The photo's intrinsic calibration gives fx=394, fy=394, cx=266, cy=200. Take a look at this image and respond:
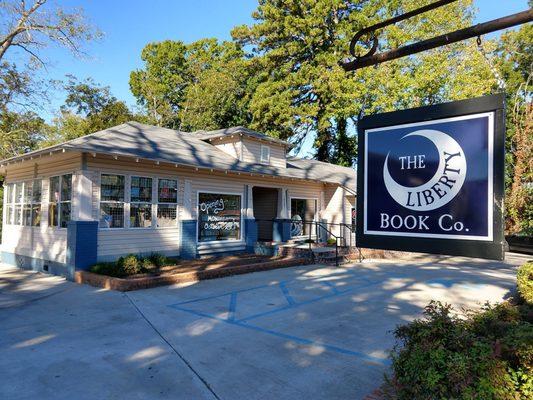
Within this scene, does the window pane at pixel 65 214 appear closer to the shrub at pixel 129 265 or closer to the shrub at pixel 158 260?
the shrub at pixel 129 265

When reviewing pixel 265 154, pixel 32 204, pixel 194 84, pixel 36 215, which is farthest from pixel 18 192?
pixel 194 84

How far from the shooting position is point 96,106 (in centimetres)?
3194

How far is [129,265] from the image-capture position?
34.6 feet

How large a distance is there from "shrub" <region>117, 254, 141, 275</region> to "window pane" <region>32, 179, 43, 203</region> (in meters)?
4.41

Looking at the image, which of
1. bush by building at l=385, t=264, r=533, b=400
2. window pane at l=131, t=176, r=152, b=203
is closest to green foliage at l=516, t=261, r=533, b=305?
bush by building at l=385, t=264, r=533, b=400

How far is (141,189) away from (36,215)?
157 inches

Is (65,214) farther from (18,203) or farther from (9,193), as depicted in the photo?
(9,193)

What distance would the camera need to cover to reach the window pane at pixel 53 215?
11969 mm

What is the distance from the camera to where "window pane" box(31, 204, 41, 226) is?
42.4ft

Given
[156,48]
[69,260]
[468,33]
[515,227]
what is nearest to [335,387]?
[468,33]

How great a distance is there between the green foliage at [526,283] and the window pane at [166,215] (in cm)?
975

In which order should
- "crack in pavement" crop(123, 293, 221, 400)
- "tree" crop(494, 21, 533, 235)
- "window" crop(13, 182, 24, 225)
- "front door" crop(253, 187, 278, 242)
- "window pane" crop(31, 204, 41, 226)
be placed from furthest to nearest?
"tree" crop(494, 21, 533, 235), "front door" crop(253, 187, 278, 242), "window" crop(13, 182, 24, 225), "window pane" crop(31, 204, 41, 226), "crack in pavement" crop(123, 293, 221, 400)

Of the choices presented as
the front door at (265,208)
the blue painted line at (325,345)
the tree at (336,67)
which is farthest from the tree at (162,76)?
the blue painted line at (325,345)

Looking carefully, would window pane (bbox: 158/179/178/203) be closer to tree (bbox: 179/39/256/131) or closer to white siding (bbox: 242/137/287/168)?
white siding (bbox: 242/137/287/168)
